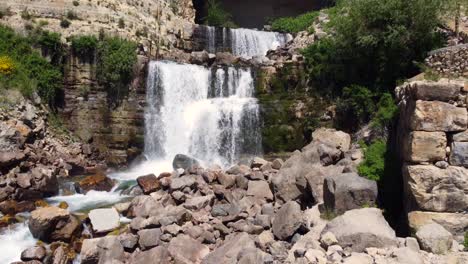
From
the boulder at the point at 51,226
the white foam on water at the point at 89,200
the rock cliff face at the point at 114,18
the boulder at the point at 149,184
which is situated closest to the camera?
the boulder at the point at 51,226

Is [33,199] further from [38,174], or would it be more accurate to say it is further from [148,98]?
[148,98]

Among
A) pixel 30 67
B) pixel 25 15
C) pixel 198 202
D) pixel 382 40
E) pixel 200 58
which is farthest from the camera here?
pixel 200 58

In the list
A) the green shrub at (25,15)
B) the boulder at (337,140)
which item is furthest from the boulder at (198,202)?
the green shrub at (25,15)

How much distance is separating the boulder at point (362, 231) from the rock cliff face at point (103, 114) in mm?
13207

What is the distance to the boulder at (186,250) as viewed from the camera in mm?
9812

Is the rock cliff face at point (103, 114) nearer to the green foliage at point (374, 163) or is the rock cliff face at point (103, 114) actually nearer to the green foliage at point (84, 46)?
the green foliage at point (84, 46)

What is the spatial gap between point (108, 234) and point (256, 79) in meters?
11.8

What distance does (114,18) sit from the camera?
2356 centimetres

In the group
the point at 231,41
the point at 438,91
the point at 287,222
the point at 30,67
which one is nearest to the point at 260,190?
the point at 287,222

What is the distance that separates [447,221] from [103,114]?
53.5ft

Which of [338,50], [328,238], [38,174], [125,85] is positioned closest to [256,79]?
[338,50]

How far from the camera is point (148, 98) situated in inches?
829

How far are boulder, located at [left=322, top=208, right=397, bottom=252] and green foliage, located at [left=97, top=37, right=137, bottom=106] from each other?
48.4 feet

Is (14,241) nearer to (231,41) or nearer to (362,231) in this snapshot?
(362,231)
